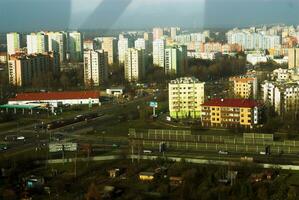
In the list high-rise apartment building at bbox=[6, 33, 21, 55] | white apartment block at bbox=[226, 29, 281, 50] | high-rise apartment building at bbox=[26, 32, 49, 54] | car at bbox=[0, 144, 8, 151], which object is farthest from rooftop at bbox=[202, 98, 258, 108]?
white apartment block at bbox=[226, 29, 281, 50]

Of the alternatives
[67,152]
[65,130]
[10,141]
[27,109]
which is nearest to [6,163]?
[67,152]

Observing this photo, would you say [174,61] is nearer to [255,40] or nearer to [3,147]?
[255,40]

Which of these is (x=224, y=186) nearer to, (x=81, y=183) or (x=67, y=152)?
(x=81, y=183)

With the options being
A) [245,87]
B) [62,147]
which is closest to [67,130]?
[62,147]

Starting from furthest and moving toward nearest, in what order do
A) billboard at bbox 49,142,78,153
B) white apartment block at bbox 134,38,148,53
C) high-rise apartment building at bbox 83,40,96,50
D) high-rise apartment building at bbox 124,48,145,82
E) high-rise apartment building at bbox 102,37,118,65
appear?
white apartment block at bbox 134,38,148,53, high-rise apartment building at bbox 83,40,96,50, high-rise apartment building at bbox 102,37,118,65, high-rise apartment building at bbox 124,48,145,82, billboard at bbox 49,142,78,153

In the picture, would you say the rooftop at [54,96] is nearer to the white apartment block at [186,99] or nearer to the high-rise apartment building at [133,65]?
the white apartment block at [186,99]

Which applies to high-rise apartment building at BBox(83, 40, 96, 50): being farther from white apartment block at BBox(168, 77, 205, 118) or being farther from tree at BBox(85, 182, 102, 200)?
tree at BBox(85, 182, 102, 200)
